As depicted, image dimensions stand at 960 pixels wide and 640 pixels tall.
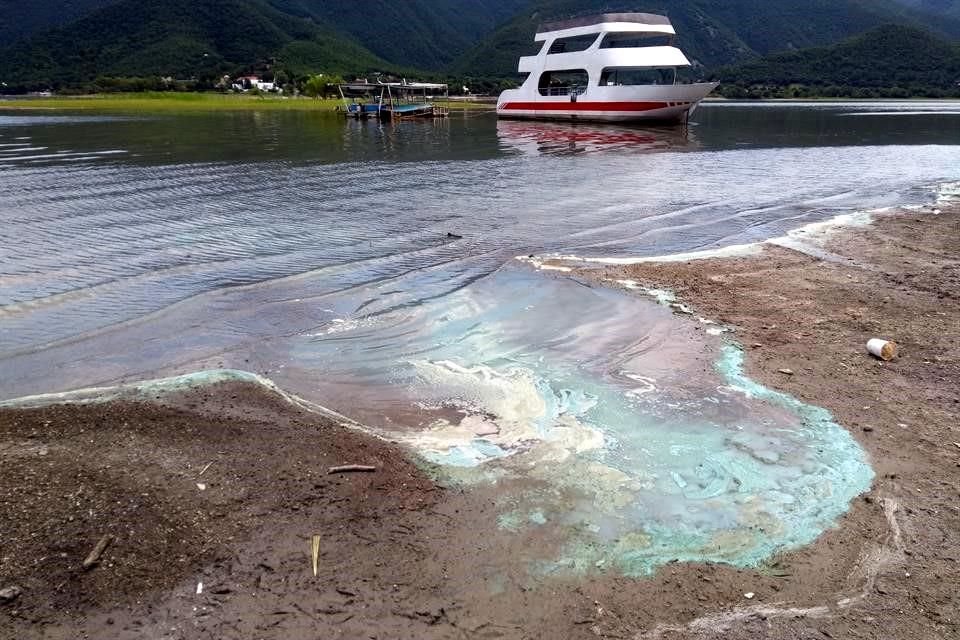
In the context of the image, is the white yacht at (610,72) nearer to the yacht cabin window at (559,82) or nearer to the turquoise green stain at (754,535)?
the yacht cabin window at (559,82)

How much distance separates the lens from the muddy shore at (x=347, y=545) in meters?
3.44

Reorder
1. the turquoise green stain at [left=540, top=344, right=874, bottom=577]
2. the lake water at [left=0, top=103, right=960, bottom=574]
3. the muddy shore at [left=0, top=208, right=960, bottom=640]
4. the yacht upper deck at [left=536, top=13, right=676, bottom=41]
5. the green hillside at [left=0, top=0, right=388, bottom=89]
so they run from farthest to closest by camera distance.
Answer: the green hillside at [left=0, top=0, right=388, bottom=89] < the yacht upper deck at [left=536, top=13, right=676, bottom=41] < the lake water at [left=0, top=103, right=960, bottom=574] < the turquoise green stain at [left=540, top=344, right=874, bottom=577] < the muddy shore at [left=0, top=208, right=960, bottom=640]

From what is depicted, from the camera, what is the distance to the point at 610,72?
50344 mm

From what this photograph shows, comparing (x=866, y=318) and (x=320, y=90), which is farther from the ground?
(x=320, y=90)

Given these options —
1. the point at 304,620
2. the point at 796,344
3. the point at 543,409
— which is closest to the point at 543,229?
the point at 796,344

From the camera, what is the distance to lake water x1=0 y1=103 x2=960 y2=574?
15.6ft

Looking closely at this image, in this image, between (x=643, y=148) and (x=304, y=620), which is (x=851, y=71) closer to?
(x=643, y=148)

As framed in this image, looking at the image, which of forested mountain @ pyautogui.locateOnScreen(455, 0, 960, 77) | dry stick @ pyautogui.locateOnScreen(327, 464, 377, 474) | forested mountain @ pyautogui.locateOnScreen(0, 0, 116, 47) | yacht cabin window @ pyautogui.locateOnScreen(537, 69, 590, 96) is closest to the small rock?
dry stick @ pyautogui.locateOnScreen(327, 464, 377, 474)

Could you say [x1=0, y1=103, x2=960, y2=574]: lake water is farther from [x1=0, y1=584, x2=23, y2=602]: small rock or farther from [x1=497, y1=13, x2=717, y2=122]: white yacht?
[x1=497, y1=13, x2=717, y2=122]: white yacht

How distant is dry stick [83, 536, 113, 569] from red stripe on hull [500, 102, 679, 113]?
49859 mm

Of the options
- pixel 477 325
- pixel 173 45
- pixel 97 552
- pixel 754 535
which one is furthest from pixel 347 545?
pixel 173 45

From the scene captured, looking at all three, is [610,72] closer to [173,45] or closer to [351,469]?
[351,469]

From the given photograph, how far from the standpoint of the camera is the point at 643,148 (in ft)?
114

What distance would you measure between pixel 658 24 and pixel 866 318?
49.1 meters
